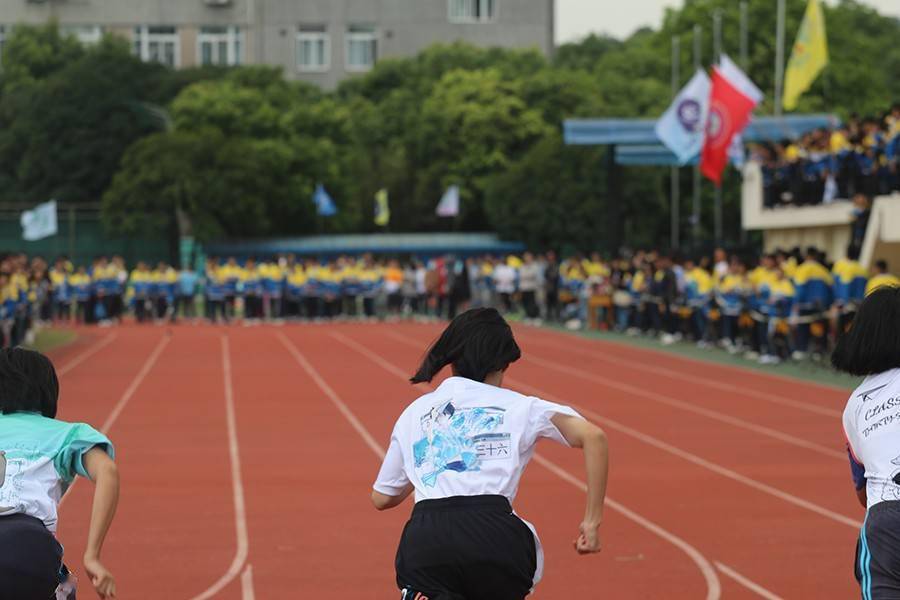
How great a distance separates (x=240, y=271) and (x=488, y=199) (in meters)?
18.7

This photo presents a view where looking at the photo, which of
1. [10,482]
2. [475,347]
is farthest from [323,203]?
[10,482]

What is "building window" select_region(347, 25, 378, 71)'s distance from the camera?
76750 millimetres

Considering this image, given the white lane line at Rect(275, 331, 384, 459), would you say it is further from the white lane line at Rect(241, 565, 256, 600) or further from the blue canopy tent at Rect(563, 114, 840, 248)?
the blue canopy tent at Rect(563, 114, 840, 248)

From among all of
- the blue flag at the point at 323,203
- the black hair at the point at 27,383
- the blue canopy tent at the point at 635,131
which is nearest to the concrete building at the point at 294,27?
the blue flag at the point at 323,203

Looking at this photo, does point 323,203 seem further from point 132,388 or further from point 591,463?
point 591,463

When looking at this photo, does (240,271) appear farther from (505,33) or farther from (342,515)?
(505,33)

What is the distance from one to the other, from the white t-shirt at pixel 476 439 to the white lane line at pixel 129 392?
682 cm

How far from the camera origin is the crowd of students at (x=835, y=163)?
955 inches

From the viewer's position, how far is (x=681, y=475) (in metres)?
12.8

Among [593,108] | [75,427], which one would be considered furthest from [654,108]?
[75,427]

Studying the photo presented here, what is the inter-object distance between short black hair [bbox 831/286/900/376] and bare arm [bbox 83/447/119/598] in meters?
2.21

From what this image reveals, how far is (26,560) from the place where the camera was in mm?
4637

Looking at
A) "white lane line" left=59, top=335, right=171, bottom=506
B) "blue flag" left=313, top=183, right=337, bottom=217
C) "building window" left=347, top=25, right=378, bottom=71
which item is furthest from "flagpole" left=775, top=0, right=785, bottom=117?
"building window" left=347, top=25, right=378, bottom=71

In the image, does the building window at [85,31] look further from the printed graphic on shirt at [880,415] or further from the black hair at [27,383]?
the printed graphic on shirt at [880,415]
